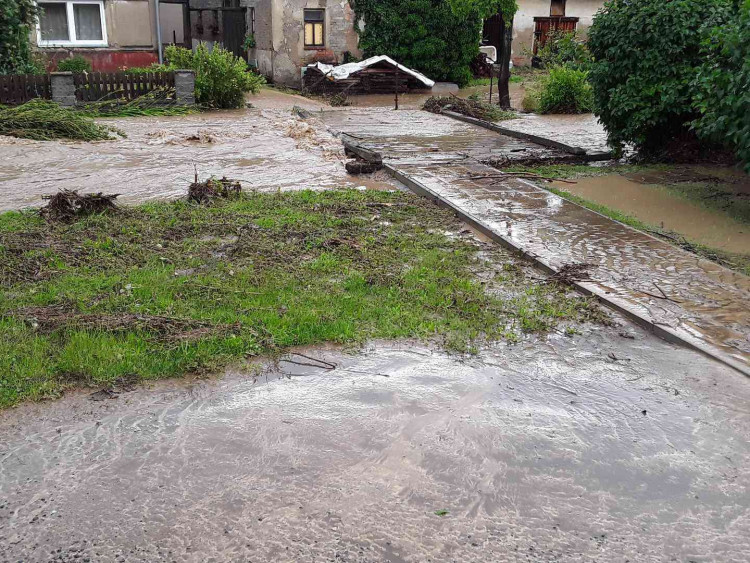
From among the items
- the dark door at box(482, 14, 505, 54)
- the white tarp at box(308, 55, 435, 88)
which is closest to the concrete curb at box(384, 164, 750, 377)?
the white tarp at box(308, 55, 435, 88)

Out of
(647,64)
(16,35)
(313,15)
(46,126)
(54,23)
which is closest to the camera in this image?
(647,64)

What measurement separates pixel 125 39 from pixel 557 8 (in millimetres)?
17572

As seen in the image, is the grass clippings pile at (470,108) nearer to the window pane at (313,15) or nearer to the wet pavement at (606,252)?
the wet pavement at (606,252)

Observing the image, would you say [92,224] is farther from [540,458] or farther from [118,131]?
[118,131]

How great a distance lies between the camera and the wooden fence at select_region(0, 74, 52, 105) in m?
17.2

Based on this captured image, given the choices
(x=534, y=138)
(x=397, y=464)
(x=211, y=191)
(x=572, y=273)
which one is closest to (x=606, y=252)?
(x=572, y=273)

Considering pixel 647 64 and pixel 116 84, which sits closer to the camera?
pixel 647 64

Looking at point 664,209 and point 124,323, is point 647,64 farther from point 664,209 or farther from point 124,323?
point 124,323

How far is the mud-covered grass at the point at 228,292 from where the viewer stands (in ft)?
16.9

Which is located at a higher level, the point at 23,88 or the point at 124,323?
the point at 23,88

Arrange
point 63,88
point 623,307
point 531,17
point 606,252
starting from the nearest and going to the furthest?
point 623,307 → point 606,252 → point 63,88 → point 531,17

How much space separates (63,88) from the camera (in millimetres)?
17750

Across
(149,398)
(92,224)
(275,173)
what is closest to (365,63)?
(275,173)

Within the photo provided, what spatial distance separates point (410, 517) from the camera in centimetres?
368
